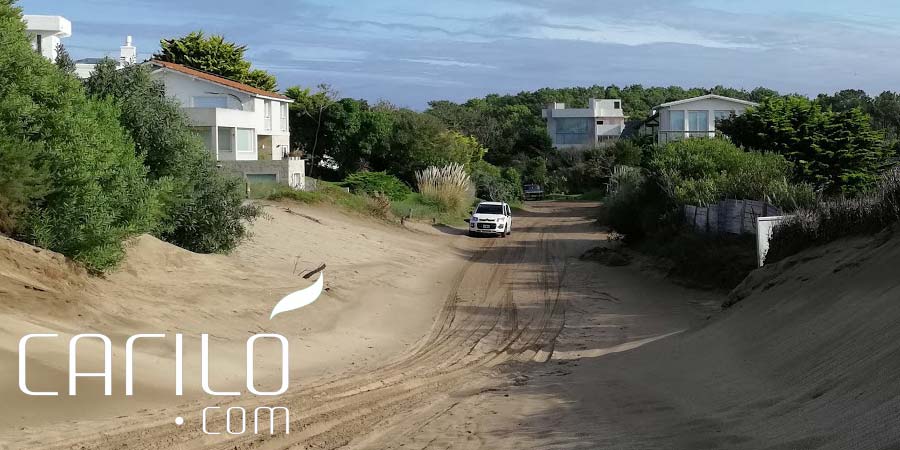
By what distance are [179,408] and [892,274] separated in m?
9.33

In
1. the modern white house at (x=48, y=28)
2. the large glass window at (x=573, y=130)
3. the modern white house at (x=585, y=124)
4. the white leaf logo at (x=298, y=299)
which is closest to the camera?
the white leaf logo at (x=298, y=299)

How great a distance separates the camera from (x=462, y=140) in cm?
6450

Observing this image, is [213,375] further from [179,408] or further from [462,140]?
[462,140]

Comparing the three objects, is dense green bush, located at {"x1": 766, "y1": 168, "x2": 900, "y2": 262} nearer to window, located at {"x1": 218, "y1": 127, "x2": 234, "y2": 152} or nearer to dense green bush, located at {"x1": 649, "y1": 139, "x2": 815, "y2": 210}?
dense green bush, located at {"x1": 649, "y1": 139, "x2": 815, "y2": 210}

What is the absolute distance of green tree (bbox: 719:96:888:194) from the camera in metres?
34.8

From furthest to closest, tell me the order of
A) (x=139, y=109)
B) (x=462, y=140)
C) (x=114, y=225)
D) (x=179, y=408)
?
(x=462, y=140), (x=139, y=109), (x=114, y=225), (x=179, y=408)

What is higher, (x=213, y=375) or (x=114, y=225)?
(x=114, y=225)

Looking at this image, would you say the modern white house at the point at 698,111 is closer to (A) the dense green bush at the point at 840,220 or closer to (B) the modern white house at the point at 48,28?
(B) the modern white house at the point at 48,28

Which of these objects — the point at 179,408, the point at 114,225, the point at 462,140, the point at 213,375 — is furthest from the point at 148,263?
the point at 462,140

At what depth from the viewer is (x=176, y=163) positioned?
69.7 ft

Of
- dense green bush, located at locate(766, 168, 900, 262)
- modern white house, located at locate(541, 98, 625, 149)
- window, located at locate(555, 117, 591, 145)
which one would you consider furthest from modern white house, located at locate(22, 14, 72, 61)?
window, located at locate(555, 117, 591, 145)

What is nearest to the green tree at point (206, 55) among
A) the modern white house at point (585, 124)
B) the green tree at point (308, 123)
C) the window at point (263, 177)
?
the green tree at point (308, 123)

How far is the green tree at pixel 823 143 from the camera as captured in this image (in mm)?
34750

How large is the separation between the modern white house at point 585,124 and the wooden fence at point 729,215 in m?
72.2
